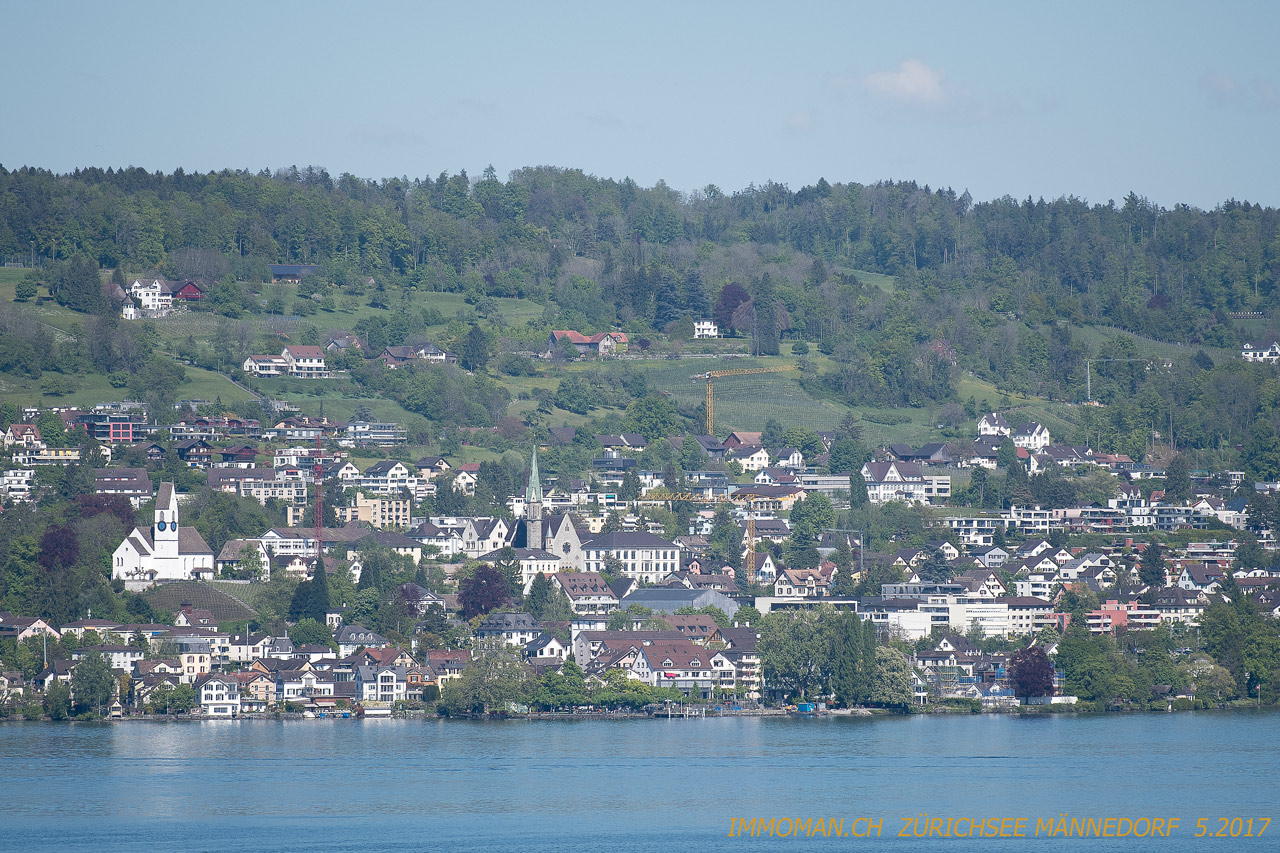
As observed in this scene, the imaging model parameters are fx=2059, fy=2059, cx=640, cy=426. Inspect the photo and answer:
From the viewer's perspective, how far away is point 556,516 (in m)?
85.1

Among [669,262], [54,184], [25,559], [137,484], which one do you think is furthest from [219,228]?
[25,559]

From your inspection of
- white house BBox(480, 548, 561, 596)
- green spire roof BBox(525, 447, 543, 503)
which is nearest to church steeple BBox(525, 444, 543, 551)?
green spire roof BBox(525, 447, 543, 503)

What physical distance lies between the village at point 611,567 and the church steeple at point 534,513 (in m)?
0.20

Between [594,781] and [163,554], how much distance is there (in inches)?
1237

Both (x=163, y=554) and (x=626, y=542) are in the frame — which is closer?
(x=163, y=554)

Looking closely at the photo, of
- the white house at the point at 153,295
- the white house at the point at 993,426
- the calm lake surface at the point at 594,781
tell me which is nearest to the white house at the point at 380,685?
the calm lake surface at the point at 594,781

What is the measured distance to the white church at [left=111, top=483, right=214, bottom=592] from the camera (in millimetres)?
72188

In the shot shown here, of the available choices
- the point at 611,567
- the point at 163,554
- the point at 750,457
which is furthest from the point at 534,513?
the point at 750,457

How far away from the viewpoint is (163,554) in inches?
2894

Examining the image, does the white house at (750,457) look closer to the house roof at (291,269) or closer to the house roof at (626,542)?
the house roof at (626,542)

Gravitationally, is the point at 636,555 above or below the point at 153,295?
below

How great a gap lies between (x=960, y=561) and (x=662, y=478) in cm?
1880
